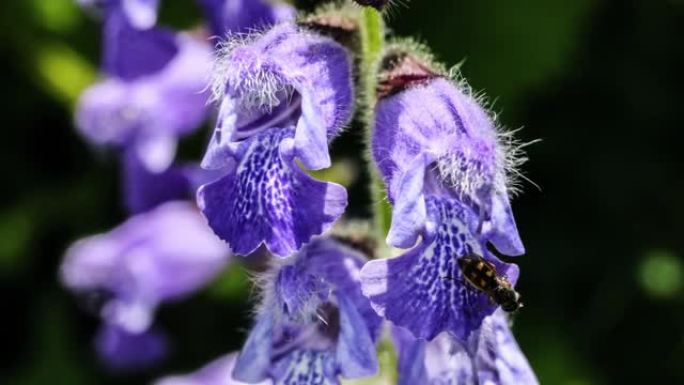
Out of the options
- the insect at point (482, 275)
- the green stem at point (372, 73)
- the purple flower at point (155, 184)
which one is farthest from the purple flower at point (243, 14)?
the insect at point (482, 275)

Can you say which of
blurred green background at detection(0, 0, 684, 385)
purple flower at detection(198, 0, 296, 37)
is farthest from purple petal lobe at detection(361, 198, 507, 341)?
blurred green background at detection(0, 0, 684, 385)

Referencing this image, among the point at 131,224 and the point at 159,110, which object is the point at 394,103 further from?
the point at 131,224

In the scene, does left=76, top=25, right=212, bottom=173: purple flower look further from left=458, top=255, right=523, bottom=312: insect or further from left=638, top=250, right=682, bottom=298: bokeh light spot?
left=458, top=255, right=523, bottom=312: insect

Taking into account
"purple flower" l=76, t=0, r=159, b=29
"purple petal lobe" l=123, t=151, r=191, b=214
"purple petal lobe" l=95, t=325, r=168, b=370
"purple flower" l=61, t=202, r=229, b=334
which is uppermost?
"purple flower" l=76, t=0, r=159, b=29

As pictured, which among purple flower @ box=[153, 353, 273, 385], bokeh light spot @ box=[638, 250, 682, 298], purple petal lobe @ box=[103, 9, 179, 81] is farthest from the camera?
bokeh light spot @ box=[638, 250, 682, 298]

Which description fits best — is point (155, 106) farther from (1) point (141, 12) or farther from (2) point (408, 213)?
(2) point (408, 213)

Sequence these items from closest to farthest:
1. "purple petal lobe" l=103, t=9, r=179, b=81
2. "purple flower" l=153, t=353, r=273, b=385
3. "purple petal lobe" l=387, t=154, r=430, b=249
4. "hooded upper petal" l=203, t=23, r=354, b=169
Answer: "purple petal lobe" l=387, t=154, r=430, b=249 < "hooded upper petal" l=203, t=23, r=354, b=169 < "purple petal lobe" l=103, t=9, r=179, b=81 < "purple flower" l=153, t=353, r=273, b=385
